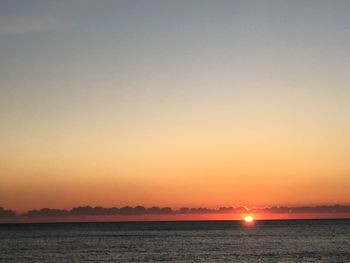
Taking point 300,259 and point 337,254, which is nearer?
point 300,259

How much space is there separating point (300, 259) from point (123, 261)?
23.7 metres

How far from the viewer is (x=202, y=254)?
88062mm

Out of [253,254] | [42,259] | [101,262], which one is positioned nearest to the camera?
[101,262]

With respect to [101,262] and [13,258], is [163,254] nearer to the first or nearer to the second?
Answer: [101,262]

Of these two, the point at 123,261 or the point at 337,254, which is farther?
the point at 337,254

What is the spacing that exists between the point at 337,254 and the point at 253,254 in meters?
12.4

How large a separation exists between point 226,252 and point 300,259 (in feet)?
54.3

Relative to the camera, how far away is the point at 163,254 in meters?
88.9

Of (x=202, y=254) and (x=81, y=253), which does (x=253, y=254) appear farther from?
(x=81, y=253)

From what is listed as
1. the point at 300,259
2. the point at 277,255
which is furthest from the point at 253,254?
the point at 300,259

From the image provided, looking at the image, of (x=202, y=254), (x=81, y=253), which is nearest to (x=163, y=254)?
(x=202, y=254)

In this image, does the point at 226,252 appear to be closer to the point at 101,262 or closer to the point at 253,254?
the point at 253,254

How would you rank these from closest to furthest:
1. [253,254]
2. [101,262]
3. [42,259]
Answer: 1. [101,262]
2. [42,259]
3. [253,254]

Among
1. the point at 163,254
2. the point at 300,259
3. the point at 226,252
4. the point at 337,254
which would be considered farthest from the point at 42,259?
the point at 337,254
